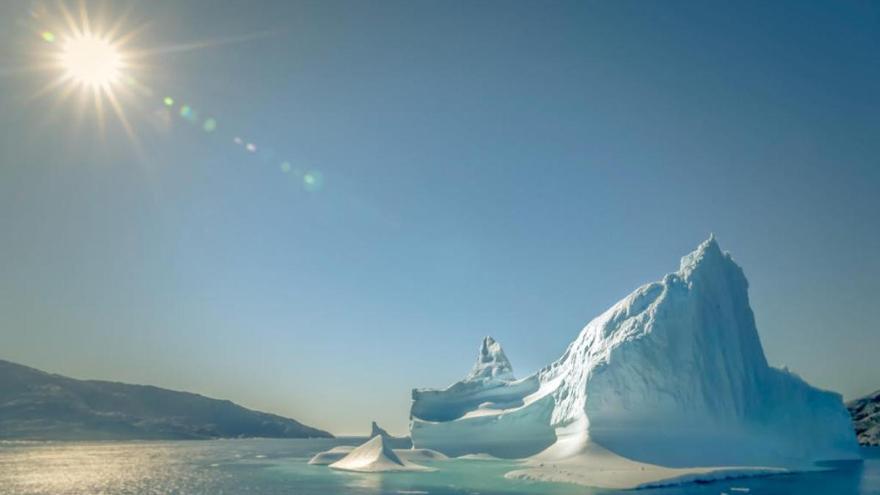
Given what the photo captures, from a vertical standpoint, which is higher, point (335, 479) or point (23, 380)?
point (23, 380)

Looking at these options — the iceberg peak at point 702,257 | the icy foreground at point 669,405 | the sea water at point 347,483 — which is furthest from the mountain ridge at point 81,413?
the iceberg peak at point 702,257

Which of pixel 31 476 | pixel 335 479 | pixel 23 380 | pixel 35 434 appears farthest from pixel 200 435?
pixel 335 479

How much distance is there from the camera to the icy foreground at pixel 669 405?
41938mm

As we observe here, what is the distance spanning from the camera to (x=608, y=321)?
50.3 metres

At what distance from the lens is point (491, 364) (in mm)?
72250

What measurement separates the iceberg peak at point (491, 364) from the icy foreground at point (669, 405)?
8.71 meters

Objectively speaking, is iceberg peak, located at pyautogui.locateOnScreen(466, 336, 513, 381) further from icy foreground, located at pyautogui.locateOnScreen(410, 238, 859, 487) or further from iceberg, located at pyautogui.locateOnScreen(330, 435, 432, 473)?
iceberg, located at pyautogui.locateOnScreen(330, 435, 432, 473)

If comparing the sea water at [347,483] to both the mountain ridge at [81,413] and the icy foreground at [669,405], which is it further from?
the mountain ridge at [81,413]

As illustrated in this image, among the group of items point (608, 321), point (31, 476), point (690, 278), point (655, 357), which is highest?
point (690, 278)

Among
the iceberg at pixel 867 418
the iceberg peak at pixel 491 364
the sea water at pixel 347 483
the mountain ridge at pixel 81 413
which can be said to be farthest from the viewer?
the mountain ridge at pixel 81 413

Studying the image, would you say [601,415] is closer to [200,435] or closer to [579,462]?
[579,462]

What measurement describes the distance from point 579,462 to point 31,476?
144 feet

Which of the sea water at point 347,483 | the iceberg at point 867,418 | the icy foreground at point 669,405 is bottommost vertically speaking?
the sea water at point 347,483

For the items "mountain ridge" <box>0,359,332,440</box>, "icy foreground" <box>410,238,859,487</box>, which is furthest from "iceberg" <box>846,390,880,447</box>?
"mountain ridge" <box>0,359,332,440</box>
